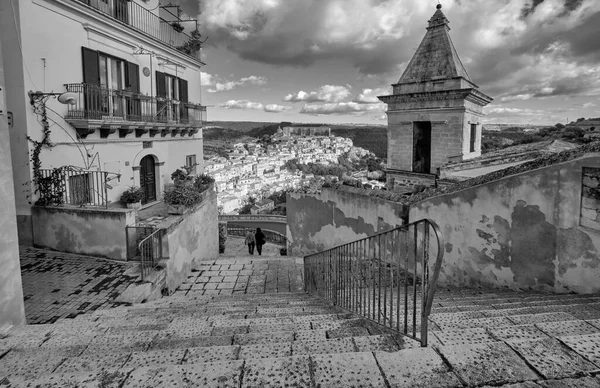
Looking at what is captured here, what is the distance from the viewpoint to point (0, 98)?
13.8ft

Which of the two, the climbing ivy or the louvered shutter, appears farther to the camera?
the louvered shutter

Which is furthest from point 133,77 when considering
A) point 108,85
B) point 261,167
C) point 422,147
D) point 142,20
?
point 261,167

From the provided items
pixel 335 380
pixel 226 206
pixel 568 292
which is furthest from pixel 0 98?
pixel 226 206

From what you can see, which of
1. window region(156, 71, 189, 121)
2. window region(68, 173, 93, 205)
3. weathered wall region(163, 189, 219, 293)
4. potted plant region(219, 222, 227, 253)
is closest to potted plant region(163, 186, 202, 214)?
weathered wall region(163, 189, 219, 293)

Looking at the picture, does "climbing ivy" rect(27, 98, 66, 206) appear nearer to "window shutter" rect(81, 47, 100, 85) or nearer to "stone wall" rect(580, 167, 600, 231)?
"window shutter" rect(81, 47, 100, 85)

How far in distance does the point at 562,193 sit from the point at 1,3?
1132 cm

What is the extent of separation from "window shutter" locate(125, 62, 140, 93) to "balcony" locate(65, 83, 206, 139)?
38 centimetres

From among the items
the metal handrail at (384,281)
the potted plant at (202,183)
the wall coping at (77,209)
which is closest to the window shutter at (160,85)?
the potted plant at (202,183)

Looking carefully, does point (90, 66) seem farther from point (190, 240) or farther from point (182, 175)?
point (190, 240)

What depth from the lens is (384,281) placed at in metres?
4.87

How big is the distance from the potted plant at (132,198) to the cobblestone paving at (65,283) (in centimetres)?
342

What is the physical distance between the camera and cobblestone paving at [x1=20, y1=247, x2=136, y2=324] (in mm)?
5746

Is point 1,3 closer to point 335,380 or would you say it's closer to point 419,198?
point 419,198

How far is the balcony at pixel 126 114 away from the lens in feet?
31.5
